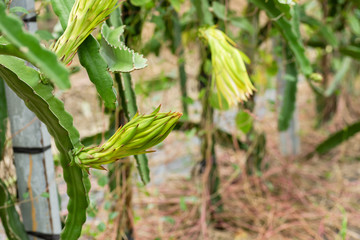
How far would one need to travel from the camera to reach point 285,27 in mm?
690

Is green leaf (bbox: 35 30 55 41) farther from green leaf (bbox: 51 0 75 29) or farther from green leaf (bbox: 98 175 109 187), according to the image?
green leaf (bbox: 98 175 109 187)

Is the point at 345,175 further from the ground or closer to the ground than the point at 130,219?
closer to the ground

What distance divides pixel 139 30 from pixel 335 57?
1400 mm

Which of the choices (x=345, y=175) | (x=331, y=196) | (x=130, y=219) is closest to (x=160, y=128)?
(x=130, y=219)

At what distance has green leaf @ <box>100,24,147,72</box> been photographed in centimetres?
44

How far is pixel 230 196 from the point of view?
128 cm

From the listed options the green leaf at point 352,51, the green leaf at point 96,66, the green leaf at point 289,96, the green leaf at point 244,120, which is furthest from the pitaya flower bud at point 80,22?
the green leaf at point 352,51

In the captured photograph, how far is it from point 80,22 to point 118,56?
0.24 ft

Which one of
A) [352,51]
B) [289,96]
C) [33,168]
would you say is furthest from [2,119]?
[352,51]

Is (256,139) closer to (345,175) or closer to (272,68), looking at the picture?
(272,68)

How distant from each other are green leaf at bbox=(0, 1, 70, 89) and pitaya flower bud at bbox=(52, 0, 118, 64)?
125 mm

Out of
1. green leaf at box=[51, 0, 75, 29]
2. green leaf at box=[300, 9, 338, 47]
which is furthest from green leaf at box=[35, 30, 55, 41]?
green leaf at box=[300, 9, 338, 47]

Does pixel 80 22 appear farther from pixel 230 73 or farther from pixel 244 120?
pixel 244 120

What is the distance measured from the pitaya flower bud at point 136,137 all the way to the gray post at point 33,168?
20cm
